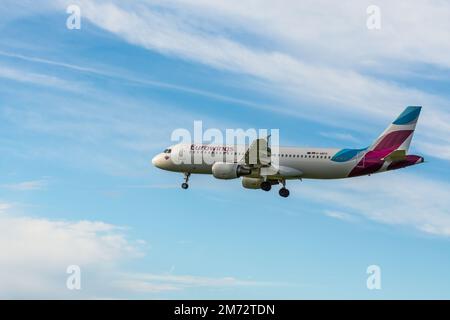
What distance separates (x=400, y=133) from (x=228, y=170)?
69.5 ft

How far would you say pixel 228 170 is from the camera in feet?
291

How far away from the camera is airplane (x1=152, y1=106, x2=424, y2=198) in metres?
89.6

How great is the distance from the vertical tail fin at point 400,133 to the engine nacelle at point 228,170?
1604cm

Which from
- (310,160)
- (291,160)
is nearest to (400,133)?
(310,160)

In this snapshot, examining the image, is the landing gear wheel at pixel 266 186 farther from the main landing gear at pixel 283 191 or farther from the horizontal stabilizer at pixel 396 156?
the horizontal stabilizer at pixel 396 156

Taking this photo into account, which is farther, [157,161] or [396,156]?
[157,161]

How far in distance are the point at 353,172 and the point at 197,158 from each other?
1885cm

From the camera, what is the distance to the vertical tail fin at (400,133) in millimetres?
90750

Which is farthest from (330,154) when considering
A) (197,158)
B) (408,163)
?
(197,158)

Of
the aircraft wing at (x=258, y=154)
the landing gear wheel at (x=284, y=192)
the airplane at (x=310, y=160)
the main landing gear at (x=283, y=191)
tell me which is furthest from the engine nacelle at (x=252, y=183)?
the aircraft wing at (x=258, y=154)

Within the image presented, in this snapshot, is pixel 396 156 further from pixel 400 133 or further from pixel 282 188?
pixel 282 188
